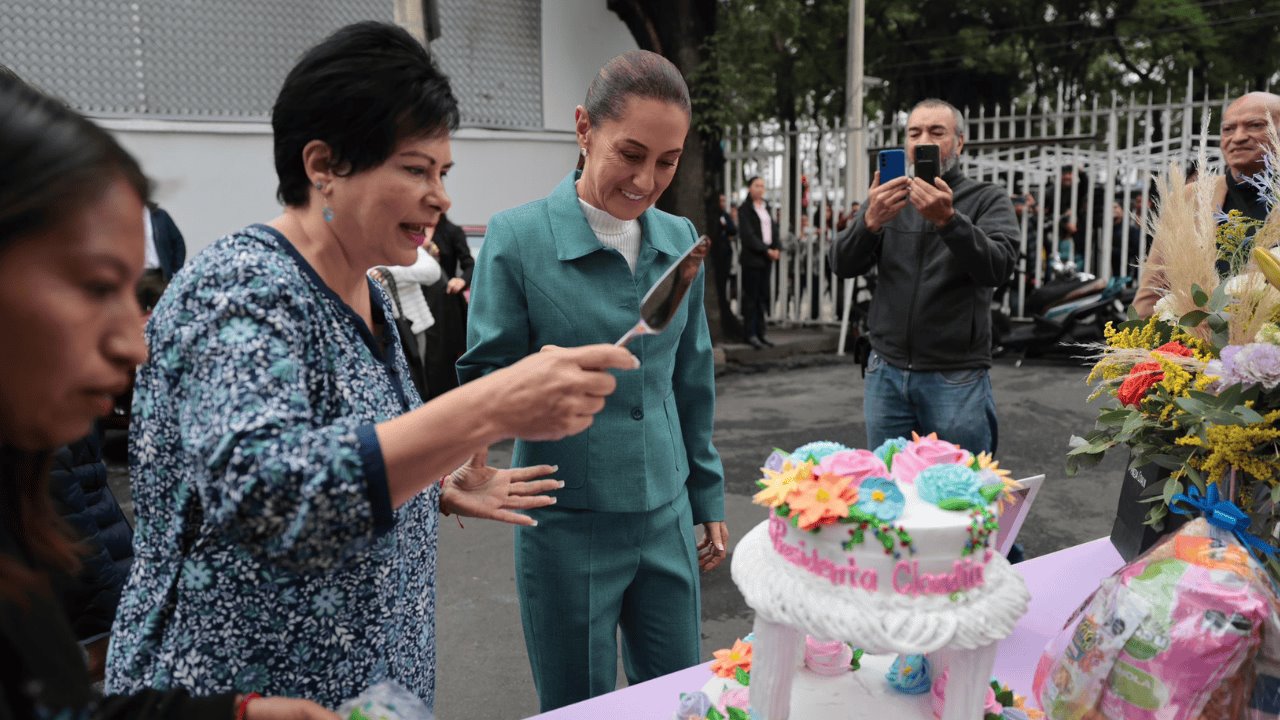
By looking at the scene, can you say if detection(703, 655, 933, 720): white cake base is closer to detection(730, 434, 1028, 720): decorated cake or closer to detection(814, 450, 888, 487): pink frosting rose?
detection(730, 434, 1028, 720): decorated cake

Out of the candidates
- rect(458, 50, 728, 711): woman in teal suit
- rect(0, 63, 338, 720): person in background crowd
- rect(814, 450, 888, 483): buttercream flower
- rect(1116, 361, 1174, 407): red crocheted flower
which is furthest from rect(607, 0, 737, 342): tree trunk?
rect(0, 63, 338, 720): person in background crowd

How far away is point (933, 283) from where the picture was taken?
124 inches

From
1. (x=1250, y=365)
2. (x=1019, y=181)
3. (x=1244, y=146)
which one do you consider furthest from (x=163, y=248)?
(x=1019, y=181)

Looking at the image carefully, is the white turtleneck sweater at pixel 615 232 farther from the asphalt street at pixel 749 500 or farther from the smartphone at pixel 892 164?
the smartphone at pixel 892 164

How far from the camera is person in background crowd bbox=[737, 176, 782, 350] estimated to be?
32.7 ft

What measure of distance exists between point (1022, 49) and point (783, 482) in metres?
18.1

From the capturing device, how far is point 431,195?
1322mm


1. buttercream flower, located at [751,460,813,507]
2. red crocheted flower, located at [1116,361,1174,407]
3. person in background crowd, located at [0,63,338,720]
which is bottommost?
buttercream flower, located at [751,460,813,507]

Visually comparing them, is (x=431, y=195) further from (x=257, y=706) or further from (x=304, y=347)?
(x=257, y=706)

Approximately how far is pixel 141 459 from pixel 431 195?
530mm

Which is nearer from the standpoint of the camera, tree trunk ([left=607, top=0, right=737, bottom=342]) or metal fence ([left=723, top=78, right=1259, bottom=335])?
tree trunk ([left=607, top=0, right=737, bottom=342])

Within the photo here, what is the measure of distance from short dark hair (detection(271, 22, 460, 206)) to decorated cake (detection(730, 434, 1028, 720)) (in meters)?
0.75

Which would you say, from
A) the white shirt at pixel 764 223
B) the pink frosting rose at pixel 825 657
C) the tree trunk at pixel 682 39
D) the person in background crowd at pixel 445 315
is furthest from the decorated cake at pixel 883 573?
the white shirt at pixel 764 223

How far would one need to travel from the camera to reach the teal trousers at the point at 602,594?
197 cm
